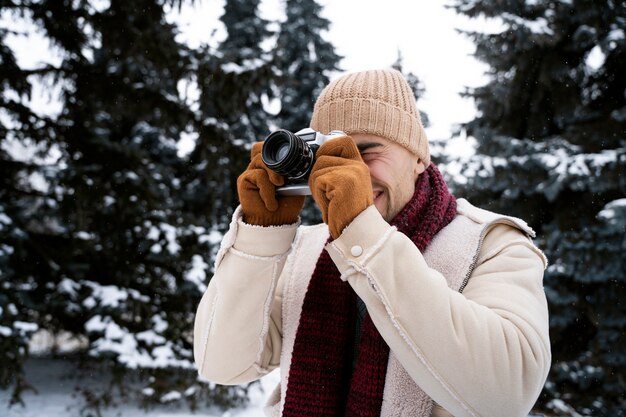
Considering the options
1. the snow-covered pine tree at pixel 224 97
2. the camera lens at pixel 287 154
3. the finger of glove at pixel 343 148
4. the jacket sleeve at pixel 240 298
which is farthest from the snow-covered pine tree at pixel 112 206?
the finger of glove at pixel 343 148

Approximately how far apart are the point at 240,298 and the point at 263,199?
28 centimetres

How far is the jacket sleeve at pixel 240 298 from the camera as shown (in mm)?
1308

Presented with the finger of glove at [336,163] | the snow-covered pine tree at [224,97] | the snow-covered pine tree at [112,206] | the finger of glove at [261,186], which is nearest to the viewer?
the finger of glove at [336,163]

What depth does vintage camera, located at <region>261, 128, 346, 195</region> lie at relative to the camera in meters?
1.19

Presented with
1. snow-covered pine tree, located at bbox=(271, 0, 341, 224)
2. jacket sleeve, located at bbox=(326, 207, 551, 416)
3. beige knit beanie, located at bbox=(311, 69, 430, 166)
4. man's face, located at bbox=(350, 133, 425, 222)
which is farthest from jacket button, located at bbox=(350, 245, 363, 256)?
snow-covered pine tree, located at bbox=(271, 0, 341, 224)

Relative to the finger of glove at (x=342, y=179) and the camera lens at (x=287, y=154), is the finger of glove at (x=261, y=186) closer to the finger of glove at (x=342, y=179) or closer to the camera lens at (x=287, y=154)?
the camera lens at (x=287, y=154)

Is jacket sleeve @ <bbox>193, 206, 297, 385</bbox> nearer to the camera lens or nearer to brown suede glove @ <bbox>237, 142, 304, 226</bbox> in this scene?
brown suede glove @ <bbox>237, 142, 304, 226</bbox>

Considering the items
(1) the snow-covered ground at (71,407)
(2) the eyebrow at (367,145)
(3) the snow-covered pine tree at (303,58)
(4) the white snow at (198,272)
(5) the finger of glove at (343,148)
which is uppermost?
(3) the snow-covered pine tree at (303,58)

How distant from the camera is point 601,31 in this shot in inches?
218

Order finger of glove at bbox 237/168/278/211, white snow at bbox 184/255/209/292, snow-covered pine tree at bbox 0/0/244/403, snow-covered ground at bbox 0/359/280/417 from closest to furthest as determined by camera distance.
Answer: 1. finger of glove at bbox 237/168/278/211
2. snow-covered pine tree at bbox 0/0/244/403
3. white snow at bbox 184/255/209/292
4. snow-covered ground at bbox 0/359/280/417

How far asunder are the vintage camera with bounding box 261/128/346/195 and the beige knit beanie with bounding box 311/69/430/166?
0.19m

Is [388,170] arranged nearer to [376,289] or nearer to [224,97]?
[376,289]

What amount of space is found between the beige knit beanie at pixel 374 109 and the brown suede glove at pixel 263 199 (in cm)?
29

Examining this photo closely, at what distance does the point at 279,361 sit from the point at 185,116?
4273mm
